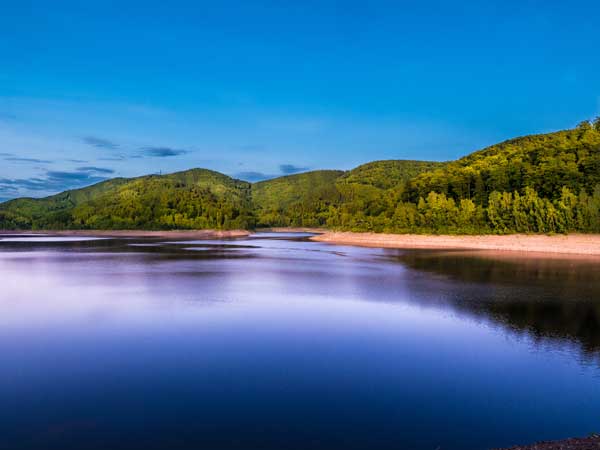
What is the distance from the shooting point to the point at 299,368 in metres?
9.11

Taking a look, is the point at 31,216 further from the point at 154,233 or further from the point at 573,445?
the point at 573,445

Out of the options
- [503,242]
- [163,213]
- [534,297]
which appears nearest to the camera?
[534,297]

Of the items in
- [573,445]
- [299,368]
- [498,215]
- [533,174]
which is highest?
[533,174]

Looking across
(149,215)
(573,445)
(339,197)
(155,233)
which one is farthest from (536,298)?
(339,197)

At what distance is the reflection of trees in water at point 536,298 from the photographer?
11.7 metres

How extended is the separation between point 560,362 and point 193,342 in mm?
8131

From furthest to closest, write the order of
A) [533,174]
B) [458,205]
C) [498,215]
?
[458,205] < [533,174] < [498,215]

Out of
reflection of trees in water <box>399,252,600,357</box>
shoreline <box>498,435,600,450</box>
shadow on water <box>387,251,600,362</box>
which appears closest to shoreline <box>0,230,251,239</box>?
shadow on water <box>387,251,600,362</box>

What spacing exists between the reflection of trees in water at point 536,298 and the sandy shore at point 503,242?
15268 mm

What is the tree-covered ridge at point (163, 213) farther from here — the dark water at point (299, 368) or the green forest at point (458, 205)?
the dark water at point (299, 368)

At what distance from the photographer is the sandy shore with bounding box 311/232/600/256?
136 feet

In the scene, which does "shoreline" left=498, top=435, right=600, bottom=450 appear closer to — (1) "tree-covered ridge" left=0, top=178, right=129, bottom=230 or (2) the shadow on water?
(2) the shadow on water

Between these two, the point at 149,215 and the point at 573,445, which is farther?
the point at 149,215

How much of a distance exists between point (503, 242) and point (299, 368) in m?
45.0
